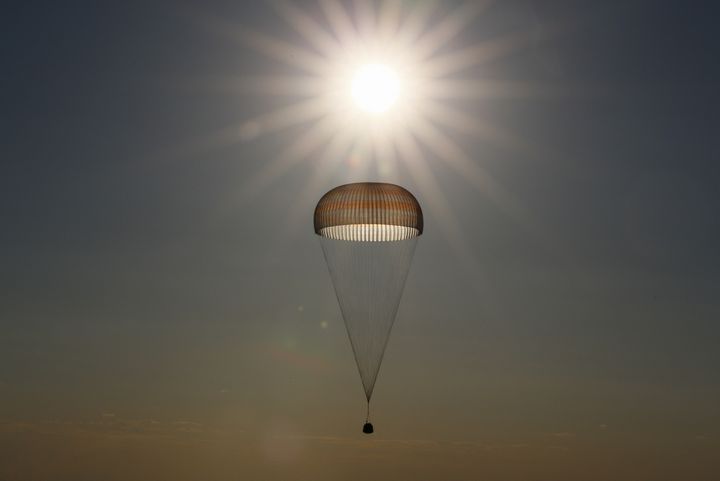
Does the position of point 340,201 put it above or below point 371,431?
above

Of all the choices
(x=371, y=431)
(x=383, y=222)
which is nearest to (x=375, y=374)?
(x=371, y=431)

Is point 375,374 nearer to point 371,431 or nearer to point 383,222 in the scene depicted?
point 371,431

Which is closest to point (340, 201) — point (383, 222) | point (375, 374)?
point (383, 222)

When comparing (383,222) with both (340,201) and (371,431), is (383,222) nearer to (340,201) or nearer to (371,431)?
(340,201)

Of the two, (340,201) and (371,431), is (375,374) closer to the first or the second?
(371,431)

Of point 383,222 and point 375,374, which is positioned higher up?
point 383,222

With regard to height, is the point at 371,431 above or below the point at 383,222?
below
